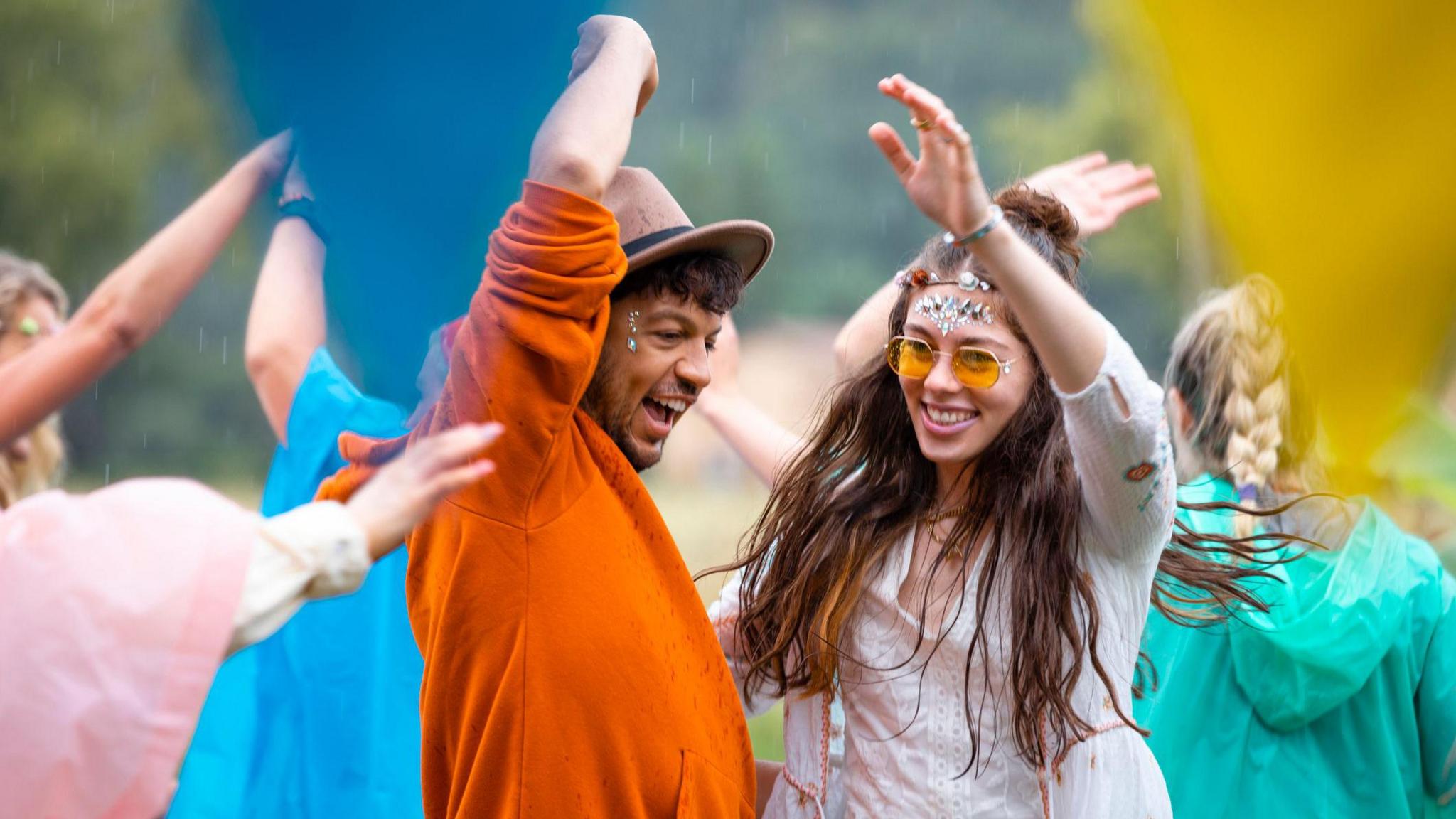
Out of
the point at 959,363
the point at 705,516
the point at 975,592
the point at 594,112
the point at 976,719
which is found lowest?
the point at 705,516

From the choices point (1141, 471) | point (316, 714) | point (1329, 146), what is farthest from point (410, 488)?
point (316, 714)

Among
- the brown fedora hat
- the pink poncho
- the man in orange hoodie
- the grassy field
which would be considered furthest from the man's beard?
the grassy field

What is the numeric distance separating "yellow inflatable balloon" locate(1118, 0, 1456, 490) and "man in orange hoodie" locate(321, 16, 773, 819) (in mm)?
819

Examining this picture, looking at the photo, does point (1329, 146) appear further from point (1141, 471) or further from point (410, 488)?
point (1141, 471)

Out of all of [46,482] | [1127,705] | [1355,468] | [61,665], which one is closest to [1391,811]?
[1127,705]

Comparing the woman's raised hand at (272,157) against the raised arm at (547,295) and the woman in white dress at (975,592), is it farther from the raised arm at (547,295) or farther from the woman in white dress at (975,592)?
the woman in white dress at (975,592)

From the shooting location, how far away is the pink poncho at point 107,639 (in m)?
1.20

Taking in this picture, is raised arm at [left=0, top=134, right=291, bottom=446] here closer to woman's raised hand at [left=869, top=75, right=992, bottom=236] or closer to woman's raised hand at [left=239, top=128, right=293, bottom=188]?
woman's raised hand at [left=239, top=128, right=293, bottom=188]

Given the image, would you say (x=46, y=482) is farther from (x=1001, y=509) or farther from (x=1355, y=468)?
(x=1355, y=468)

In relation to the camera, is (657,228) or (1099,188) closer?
(657,228)

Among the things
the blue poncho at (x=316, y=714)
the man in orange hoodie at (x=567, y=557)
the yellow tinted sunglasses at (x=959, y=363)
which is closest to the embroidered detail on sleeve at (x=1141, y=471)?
the yellow tinted sunglasses at (x=959, y=363)

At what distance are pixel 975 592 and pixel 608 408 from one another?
0.63 meters

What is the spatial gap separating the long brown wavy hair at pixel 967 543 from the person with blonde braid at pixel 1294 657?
55 cm

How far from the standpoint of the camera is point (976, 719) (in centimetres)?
204
